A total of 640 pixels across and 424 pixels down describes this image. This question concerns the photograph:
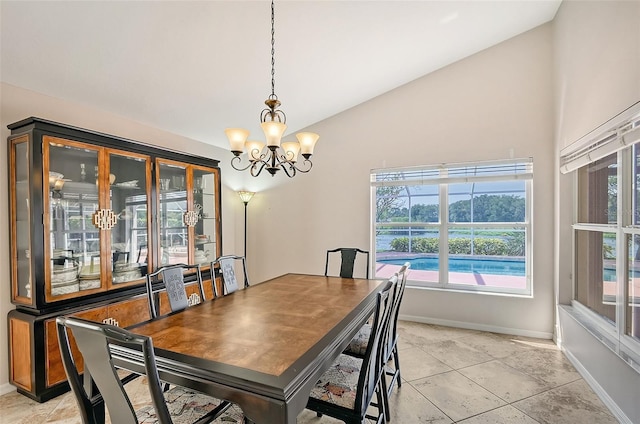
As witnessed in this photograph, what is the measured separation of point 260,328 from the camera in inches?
64.4

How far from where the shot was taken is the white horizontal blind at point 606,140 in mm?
1936

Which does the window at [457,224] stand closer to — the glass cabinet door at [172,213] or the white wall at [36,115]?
the glass cabinet door at [172,213]

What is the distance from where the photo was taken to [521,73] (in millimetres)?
3512

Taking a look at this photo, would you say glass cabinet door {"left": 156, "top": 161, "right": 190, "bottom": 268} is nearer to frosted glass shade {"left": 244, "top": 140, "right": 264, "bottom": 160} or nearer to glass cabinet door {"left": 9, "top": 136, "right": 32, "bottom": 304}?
glass cabinet door {"left": 9, "top": 136, "right": 32, "bottom": 304}

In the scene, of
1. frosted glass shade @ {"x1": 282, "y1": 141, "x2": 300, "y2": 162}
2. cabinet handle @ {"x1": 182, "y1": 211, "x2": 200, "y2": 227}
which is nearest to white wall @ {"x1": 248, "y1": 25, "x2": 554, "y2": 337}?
cabinet handle @ {"x1": 182, "y1": 211, "x2": 200, "y2": 227}

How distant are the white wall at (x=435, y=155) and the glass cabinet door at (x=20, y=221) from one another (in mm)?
2917

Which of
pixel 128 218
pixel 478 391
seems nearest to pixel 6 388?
pixel 128 218

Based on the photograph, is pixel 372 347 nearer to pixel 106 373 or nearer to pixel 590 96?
pixel 106 373

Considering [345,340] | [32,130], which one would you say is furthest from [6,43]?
[345,340]

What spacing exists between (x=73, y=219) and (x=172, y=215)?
97 centimetres

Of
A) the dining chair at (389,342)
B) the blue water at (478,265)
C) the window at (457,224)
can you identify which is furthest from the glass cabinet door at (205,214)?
the blue water at (478,265)

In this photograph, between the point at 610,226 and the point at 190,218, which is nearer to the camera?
the point at 610,226

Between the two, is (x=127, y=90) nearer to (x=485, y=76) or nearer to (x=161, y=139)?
(x=161, y=139)

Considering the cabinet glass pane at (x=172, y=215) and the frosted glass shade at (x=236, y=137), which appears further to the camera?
the cabinet glass pane at (x=172, y=215)
